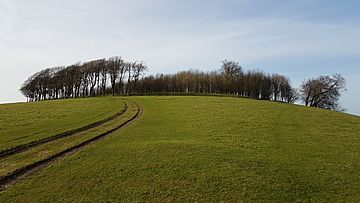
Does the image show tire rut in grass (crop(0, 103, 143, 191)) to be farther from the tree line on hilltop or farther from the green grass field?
the tree line on hilltop

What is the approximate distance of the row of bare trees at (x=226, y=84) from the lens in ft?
436

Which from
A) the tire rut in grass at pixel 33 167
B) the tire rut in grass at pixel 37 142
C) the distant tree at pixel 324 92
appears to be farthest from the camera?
the distant tree at pixel 324 92

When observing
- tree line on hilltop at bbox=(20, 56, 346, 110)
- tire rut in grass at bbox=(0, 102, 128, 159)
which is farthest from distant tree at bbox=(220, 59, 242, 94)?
tire rut in grass at bbox=(0, 102, 128, 159)

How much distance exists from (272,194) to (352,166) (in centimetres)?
964

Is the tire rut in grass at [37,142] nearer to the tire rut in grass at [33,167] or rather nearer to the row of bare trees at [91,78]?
the tire rut in grass at [33,167]

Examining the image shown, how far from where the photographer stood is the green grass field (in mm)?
17875

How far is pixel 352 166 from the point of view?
24.3 meters

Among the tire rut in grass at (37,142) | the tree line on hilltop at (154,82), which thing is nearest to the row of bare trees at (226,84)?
the tree line on hilltop at (154,82)

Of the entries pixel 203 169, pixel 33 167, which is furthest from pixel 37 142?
pixel 203 169

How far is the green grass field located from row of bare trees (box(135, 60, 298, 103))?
316 feet

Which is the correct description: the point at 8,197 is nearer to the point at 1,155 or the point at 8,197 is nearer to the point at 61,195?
the point at 61,195

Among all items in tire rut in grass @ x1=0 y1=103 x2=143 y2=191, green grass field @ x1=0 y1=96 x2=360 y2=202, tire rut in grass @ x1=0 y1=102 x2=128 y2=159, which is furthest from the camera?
tire rut in grass @ x1=0 y1=102 x2=128 y2=159

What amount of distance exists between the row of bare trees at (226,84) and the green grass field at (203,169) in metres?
96.5

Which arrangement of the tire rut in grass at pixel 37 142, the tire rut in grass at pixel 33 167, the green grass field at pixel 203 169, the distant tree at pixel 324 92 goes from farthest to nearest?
the distant tree at pixel 324 92 → the tire rut in grass at pixel 37 142 → the tire rut in grass at pixel 33 167 → the green grass field at pixel 203 169
